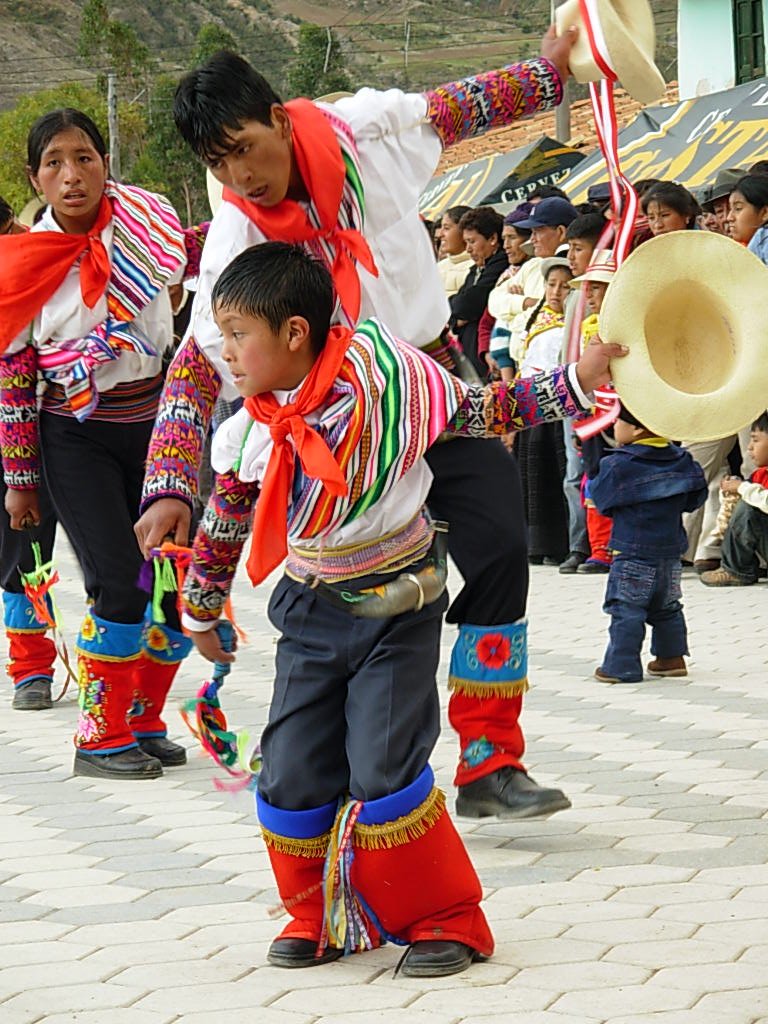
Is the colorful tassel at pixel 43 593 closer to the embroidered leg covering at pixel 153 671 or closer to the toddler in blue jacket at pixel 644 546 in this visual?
the embroidered leg covering at pixel 153 671

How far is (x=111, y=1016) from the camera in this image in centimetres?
336

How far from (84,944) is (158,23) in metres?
134

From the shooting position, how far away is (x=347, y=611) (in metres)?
3.63

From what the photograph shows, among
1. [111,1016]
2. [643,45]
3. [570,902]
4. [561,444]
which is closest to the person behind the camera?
[111,1016]

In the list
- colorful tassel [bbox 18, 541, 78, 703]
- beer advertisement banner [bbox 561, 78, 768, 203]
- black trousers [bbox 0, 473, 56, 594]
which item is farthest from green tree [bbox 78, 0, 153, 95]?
colorful tassel [bbox 18, 541, 78, 703]

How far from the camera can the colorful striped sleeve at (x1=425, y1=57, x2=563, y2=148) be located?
4395mm

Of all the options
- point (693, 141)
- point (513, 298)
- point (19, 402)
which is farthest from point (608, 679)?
point (693, 141)

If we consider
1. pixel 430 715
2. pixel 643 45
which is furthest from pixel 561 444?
pixel 430 715

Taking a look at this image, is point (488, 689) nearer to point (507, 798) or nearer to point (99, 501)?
point (507, 798)

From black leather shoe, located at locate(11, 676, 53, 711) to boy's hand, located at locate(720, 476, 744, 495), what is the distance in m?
4.13

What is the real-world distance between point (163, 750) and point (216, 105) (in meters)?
2.68

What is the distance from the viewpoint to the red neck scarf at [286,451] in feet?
11.4

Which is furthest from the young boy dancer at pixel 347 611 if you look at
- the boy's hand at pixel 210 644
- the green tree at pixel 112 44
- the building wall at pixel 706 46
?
the green tree at pixel 112 44

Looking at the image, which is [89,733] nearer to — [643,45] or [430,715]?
[430,715]
